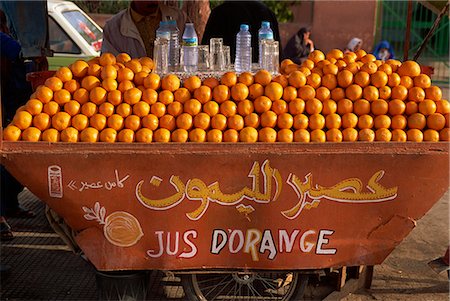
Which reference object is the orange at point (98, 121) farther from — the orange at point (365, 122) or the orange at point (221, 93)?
the orange at point (365, 122)

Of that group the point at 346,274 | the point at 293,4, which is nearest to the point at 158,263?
the point at 346,274

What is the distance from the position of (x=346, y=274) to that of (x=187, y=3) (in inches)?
131

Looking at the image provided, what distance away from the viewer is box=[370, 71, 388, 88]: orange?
284 cm

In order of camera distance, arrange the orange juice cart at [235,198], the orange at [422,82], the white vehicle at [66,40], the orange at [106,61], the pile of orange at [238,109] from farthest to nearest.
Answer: the white vehicle at [66,40]
the orange at [106,61]
the orange at [422,82]
the pile of orange at [238,109]
the orange juice cart at [235,198]

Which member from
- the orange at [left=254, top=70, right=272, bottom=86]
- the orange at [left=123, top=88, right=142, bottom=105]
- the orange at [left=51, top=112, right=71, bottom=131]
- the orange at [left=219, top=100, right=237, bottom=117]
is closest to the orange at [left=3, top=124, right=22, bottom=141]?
the orange at [left=51, top=112, right=71, bottom=131]

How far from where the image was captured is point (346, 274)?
10.9ft

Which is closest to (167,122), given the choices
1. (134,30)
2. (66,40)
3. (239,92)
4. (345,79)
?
(239,92)

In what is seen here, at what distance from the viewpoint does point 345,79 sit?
9.37 ft

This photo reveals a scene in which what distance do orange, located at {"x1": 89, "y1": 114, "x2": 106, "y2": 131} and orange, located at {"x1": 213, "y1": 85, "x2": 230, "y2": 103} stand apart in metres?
0.59

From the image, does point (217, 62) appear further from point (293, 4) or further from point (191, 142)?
point (293, 4)

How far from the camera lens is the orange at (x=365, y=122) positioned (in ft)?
9.11

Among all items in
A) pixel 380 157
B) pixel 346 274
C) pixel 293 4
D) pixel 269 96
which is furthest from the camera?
pixel 293 4

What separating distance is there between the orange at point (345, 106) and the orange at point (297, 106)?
0.65ft

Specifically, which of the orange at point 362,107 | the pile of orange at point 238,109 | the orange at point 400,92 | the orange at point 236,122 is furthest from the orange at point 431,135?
the orange at point 236,122
